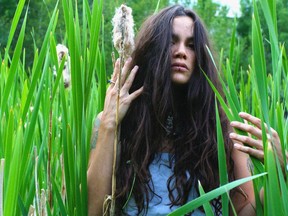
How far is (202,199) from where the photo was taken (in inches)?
31.8

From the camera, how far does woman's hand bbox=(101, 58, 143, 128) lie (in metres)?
1.32

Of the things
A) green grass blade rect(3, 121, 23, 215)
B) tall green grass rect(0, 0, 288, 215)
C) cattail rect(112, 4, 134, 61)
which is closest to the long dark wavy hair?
tall green grass rect(0, 0, 288, 215)

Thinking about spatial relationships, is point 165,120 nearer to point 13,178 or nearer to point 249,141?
point 249,141

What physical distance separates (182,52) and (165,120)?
6.5 inches

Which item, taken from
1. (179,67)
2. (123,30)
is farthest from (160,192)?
(123,30)

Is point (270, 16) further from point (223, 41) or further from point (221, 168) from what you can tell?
point (223, 41)

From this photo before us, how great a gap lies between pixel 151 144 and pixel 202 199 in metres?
0.63

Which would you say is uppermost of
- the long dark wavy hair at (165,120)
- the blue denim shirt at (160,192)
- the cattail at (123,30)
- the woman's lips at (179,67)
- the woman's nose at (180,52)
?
the cattail at (123,30)

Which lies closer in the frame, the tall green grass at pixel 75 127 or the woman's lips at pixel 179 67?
the tall green grass at pixel 75 127

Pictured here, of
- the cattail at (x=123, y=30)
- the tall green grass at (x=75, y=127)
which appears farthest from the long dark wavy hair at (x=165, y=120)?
the cattail at (x=123, y=30)

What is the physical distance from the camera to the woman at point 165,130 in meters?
1.36

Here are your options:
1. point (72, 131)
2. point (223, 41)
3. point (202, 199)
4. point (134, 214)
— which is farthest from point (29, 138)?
point (223, 41)

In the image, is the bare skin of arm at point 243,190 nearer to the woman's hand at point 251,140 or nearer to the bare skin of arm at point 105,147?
the bare skin of arm at point 105,147

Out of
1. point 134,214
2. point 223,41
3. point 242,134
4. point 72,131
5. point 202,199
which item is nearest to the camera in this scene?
point 202,199
